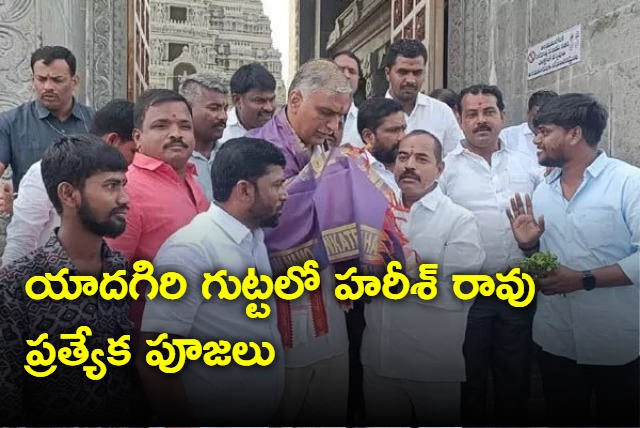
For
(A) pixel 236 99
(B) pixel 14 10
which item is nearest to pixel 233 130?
(A) pixel 236 99

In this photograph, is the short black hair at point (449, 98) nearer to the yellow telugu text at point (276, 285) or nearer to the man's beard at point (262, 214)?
the yellow telugu text at point (276, 285)

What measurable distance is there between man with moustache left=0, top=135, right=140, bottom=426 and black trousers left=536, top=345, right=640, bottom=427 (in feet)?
5.55

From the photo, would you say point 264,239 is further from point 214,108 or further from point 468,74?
point 468,74

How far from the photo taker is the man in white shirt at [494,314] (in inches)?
115

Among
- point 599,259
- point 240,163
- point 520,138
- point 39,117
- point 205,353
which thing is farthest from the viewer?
point 520,138

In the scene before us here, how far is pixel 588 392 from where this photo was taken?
2.65 metres

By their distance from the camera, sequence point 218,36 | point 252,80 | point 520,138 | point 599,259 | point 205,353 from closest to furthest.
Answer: point 205,353
point 599,259
point 252,80
point 520,138
point 218,36

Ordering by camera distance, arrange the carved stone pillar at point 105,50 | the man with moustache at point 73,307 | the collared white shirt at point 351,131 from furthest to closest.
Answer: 1. the carved stone pillar at point 105,50
2. the collared white shirt at point 351,131
3. the man with moustache at point 73,307

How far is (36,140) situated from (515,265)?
2343 mm

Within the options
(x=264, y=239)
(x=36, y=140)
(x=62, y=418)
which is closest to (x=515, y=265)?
(x=264, y=239)

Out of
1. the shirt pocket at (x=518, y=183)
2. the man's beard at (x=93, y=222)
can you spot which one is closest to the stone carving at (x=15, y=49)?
the man's beard at (x=93, y=222)

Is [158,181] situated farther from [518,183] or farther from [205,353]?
[518,183]

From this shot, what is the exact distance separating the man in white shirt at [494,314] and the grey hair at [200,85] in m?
1.15

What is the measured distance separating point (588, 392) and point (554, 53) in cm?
285
